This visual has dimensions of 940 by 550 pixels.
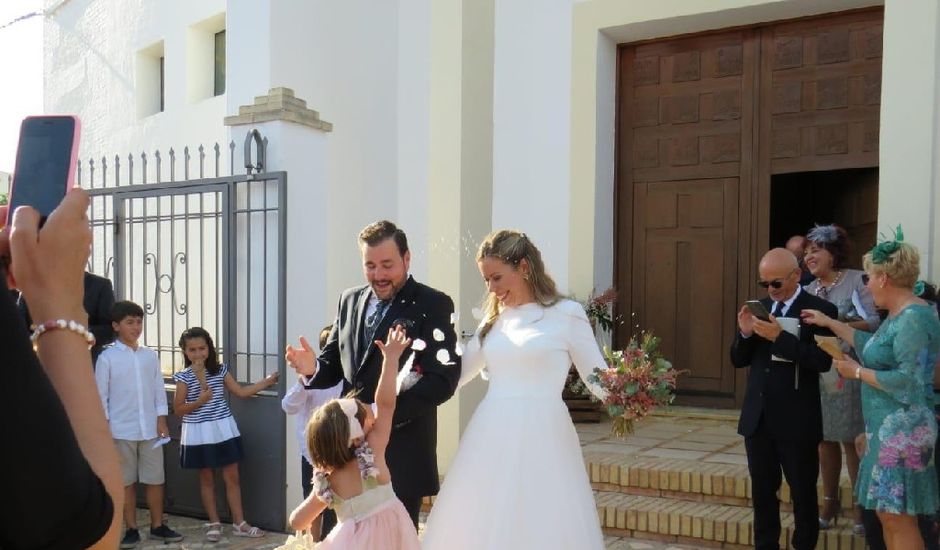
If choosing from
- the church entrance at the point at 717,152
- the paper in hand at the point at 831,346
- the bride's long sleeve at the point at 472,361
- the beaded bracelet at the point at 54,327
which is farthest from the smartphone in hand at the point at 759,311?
the beaded bracelet at the point at 54,327

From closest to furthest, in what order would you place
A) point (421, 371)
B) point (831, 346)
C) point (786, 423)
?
point (421, 371)
point (831, 346)
point (786, 423)

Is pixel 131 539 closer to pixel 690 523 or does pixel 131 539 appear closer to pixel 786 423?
pixel 690 523

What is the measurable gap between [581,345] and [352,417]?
3.92ft

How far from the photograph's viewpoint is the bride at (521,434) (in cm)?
374

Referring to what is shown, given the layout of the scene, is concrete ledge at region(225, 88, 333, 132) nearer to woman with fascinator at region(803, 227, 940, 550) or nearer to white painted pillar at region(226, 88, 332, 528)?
white painted pillar at region(226, 88, 332, 528)

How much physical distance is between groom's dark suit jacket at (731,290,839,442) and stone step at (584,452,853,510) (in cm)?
99

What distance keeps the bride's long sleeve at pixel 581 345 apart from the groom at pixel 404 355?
0.57 metres

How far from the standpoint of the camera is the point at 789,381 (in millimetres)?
4777

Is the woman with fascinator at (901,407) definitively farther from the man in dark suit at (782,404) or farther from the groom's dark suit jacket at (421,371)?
the groom's dark suit jacket at (421,371)

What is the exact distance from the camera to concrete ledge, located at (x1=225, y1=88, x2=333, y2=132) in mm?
5996

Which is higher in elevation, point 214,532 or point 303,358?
point 303,358

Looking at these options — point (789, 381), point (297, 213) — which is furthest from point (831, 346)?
point (297, 213)

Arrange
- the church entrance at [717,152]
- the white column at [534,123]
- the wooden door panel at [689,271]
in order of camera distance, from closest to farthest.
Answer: the church entrance at [717,152] < the wooden door panel at [689,271] < the white column at [534,123]


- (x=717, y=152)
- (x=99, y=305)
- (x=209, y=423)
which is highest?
(x=717, y=152)
